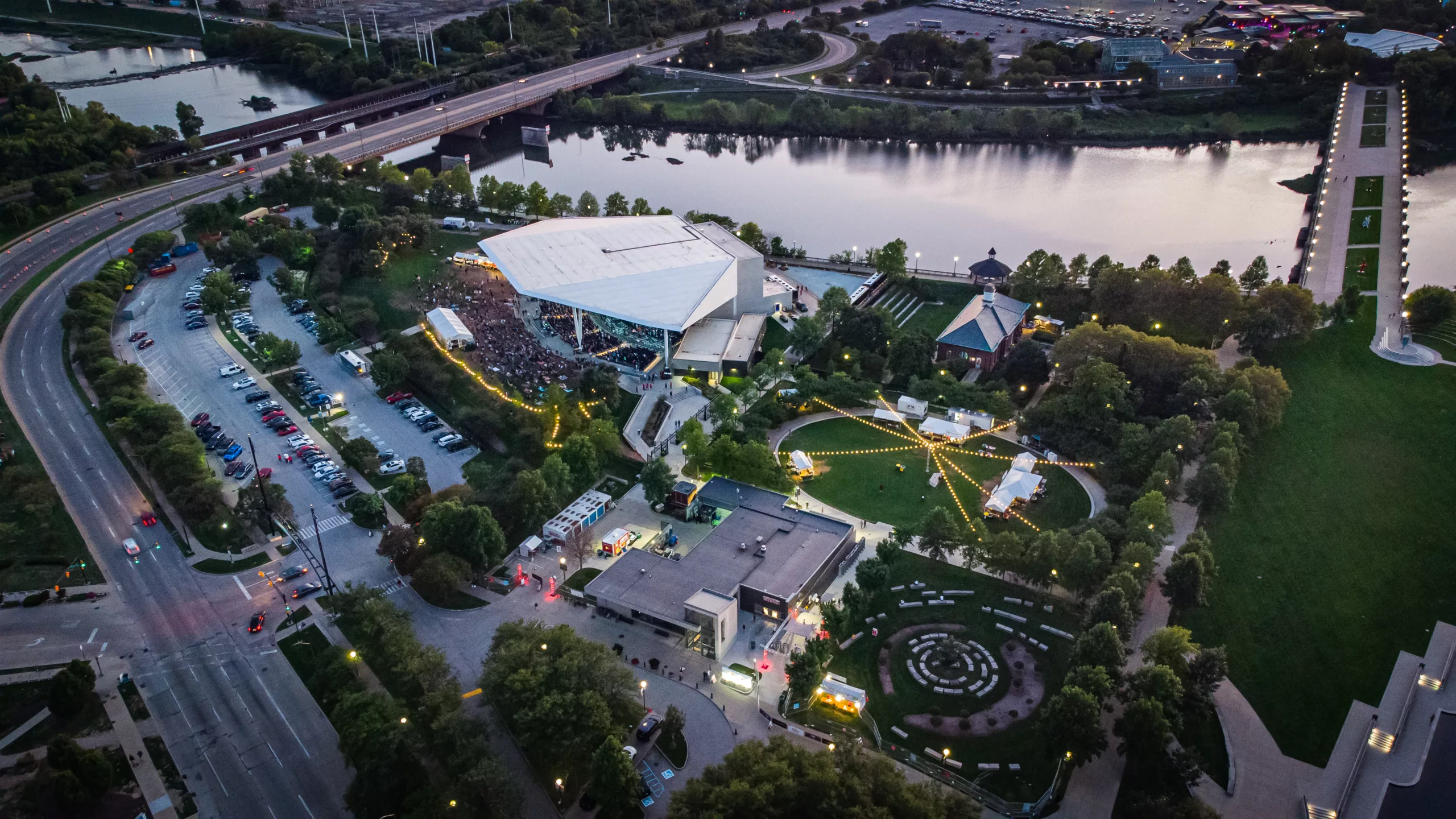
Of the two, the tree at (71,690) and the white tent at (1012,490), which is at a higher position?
the white tent at (1012,490)

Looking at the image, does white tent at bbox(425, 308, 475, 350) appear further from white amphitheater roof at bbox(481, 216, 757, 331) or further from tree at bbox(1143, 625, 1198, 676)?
tree at bbox(1143, 625, 1198, 676)

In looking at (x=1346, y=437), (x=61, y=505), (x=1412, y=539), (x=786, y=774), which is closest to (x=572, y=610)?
(x=786, y=774)

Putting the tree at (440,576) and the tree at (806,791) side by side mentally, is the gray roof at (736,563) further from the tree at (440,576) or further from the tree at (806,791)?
the tree at (806,791)

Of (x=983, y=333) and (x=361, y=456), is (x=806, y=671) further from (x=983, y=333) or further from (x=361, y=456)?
(x=983, y=333)

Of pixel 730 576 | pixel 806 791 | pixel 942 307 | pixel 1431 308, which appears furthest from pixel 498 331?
pixel 1431 308

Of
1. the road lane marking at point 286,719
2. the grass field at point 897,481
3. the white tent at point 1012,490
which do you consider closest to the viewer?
the road lane marking at point 286,719

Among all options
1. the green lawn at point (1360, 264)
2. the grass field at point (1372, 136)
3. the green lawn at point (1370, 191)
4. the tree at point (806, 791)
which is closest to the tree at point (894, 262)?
the green lawn at point (1360, 264)

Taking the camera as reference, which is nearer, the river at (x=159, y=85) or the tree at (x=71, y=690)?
the tree at (x=71, y=690)
